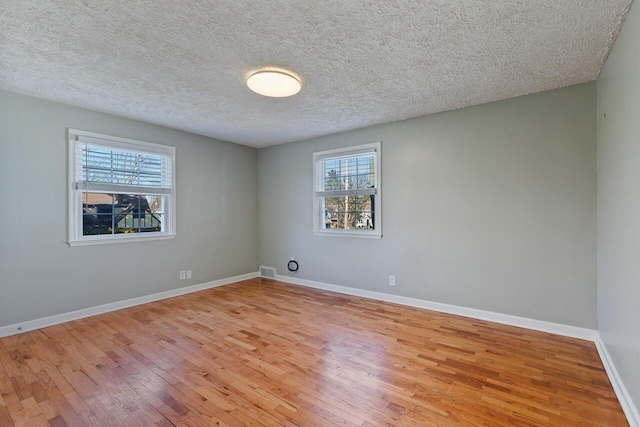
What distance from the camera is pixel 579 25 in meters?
1.91

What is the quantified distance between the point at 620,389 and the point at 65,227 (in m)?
5.08

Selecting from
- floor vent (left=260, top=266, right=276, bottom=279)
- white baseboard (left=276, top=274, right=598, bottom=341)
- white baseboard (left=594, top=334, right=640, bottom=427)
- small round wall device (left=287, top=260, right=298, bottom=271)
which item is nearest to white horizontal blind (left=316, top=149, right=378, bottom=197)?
small round wall device (left=287, top=260, right=298, bottom=271)

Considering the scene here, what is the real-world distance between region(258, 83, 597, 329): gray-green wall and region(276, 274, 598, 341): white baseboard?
0.19 feet

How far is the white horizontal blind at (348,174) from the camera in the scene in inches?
165

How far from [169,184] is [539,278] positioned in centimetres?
467

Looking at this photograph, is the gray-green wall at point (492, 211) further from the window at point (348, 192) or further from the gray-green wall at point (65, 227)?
the gray-green wall at point (65, 227)

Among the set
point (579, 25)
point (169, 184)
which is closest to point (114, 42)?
point (169, 184)

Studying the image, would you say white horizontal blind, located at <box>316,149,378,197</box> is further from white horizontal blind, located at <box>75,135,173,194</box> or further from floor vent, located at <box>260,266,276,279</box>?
white horizontal blind, located at <box>75,135,173,194</box>

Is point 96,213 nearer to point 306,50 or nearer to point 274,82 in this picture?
point 274,82

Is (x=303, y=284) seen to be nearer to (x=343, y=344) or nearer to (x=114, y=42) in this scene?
(x=343, y=344)

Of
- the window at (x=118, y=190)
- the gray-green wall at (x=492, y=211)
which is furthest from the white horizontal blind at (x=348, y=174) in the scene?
the window at (x=118, y=190)

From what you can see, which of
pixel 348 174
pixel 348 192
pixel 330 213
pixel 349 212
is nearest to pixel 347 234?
pixel 349 212

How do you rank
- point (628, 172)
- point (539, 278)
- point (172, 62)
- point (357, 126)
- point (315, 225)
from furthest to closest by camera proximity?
point (315, 225) < point (357, 126) < point (539, 278) < point (172, 62) < point (628, 172)

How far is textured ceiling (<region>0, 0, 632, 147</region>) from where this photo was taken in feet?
5.81
